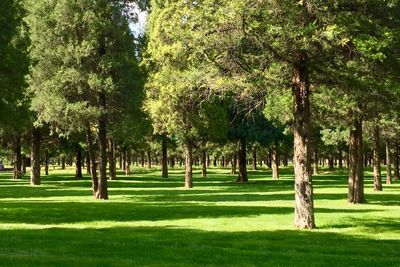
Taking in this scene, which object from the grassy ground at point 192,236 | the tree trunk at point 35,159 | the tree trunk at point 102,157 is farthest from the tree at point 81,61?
the tree trunk at point 35,159

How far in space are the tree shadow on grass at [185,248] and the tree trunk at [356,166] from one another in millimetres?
11763

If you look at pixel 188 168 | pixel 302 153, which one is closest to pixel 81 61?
pixel 302 153

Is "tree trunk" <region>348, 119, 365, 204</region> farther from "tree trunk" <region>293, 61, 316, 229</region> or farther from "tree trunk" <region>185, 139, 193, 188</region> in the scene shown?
"tree trunk" <region>185, 139, 193, 188</region>

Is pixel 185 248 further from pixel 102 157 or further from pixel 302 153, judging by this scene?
pixel 102 157

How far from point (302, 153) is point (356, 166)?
1125cm

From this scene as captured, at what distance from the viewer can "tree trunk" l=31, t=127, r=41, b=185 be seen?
4800 centimetres

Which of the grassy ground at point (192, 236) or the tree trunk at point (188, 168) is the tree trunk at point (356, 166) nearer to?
the grassy ground at point (192, 236)

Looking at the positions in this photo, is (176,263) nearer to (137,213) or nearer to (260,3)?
(260,3)

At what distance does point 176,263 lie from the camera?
1180 centimetres

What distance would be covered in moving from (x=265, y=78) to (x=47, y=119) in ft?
56.9

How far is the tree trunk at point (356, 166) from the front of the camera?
93.0 ft

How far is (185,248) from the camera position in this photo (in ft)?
46.0

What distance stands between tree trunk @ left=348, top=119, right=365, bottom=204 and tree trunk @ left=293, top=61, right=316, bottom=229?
10805 millimetres

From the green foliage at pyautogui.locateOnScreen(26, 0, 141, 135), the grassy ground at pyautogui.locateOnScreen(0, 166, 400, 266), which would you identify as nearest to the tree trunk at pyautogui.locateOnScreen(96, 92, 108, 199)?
the green foliage at pyautogui.locateOnScreen(26, 0, 141, 135)
